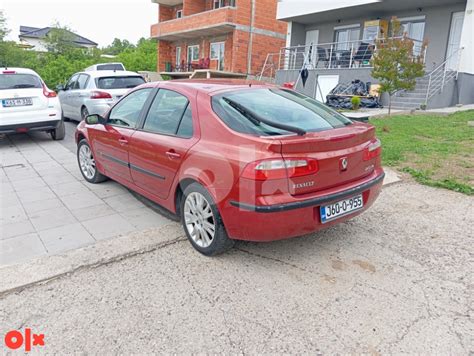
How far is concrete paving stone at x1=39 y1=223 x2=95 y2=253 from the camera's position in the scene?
350cm

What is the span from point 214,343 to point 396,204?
10.8 ft

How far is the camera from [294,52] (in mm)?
19859

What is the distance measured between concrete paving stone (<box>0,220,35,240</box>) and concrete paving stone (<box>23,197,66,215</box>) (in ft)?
1.14

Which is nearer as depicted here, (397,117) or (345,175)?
(345,175)

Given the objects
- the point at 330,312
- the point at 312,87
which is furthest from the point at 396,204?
the point at 312,87

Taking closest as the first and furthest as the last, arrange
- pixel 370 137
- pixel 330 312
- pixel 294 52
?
pixel 330 312 < pixel 370 137 < pixel 294 52

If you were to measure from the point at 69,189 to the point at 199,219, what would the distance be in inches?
112

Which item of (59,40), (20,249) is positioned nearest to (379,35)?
(20,249)

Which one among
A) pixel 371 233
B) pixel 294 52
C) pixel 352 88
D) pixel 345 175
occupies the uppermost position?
pixel 294 52

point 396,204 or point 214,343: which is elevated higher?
point 396,204

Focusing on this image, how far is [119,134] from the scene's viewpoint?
4.36 m

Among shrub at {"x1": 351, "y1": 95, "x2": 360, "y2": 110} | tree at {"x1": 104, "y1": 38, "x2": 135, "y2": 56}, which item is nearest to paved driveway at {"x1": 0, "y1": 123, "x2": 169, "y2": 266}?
shrub at {"x1": 351, "y1": 95, "x2": 360, "y2": 110}

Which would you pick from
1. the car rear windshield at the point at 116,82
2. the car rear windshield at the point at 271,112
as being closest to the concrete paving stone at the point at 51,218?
the car rear windshield at the point at 271,112

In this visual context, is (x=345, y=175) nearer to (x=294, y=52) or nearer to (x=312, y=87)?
(x=312, y=87)
